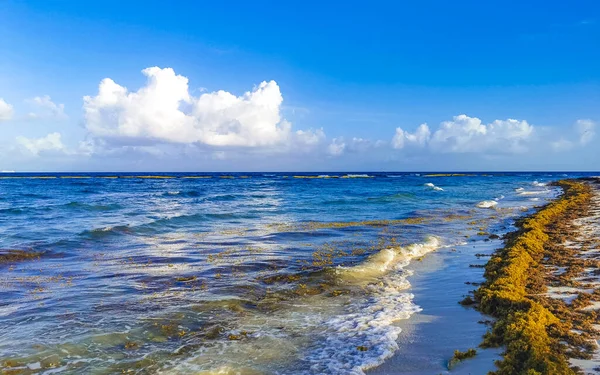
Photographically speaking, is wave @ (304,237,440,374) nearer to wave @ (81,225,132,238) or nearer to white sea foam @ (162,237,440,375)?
white sea foam @ (162,237,440,375)

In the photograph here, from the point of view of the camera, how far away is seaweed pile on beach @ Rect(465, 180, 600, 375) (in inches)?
221

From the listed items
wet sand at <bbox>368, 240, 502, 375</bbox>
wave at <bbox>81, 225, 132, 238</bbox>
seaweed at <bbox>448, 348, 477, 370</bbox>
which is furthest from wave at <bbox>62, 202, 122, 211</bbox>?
seaweed at <bbox>448, 348, 477, 370</bbox>

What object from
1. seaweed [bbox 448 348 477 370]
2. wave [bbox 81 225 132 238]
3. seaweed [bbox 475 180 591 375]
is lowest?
wave [bbox 81 225 132 238]

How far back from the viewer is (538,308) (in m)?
7.32

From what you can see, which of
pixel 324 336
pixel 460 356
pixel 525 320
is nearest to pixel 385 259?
pixel 324 336

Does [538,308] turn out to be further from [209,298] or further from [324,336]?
[209,298]

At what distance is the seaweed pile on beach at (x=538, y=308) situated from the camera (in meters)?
5.62

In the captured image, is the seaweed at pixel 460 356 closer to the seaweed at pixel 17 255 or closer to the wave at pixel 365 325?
the wave at pixel 365 325

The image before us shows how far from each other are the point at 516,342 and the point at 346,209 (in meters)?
26.4

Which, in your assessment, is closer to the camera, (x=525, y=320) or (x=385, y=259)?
(x=525, y=320)

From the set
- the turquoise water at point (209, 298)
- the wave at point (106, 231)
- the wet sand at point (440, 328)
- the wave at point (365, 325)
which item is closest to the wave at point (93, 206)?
the turquoise water at point (209, 298)

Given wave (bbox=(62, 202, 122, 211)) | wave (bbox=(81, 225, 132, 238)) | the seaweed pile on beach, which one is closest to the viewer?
the seaweed pile on beach

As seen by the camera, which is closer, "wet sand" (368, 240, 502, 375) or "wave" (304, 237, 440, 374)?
"wet sand" (368, 240, 502, 375)

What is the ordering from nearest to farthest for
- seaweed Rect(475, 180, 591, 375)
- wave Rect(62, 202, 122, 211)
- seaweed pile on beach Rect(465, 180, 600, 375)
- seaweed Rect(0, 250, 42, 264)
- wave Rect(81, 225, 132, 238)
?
seaweed Rect(475, 180, 591, 375), seaweed pile on beach Rect(465, 180, 600, 375), seaweed Rect(0, 250, 42, 264), wave Rect(81, 225, 132, 238), wave Rect(62, 202, 122, 211)
